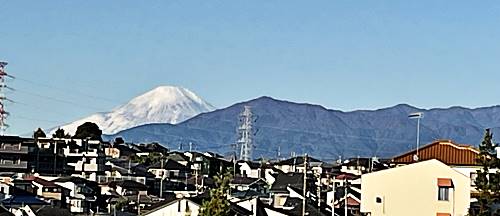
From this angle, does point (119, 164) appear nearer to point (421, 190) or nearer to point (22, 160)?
point (22, 160)

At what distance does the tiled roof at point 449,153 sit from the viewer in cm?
3625

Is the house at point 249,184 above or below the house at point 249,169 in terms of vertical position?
below

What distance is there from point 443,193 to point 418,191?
777mm

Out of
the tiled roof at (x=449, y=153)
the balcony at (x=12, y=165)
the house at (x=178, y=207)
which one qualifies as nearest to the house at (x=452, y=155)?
the tiled roof at (x=449, y=153)

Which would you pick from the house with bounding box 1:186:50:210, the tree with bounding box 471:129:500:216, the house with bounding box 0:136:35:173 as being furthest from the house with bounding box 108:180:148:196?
the tree with bounding box 471:129:500:216

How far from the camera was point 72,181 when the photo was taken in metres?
50.2

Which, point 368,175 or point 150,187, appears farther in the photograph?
point 150,187

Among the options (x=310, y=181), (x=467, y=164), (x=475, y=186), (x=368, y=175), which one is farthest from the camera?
(x=310, y=181)

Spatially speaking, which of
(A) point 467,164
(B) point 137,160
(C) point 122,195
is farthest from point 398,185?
(B) point 137,160

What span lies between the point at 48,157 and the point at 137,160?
15.0 metres

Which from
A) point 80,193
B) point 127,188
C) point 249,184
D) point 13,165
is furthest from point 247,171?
point 80,193

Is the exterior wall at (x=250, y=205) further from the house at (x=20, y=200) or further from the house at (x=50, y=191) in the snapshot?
the house at (x=50, y=191)

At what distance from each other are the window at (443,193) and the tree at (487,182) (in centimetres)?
142

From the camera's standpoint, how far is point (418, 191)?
30.6 meters
